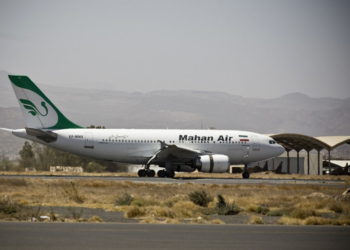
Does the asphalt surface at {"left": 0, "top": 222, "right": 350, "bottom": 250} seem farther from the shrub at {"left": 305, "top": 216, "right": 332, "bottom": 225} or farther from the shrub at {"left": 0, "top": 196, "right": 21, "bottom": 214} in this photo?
the shrub at {"left": 0, "top": 196, "right": 21, "bottom": 214}

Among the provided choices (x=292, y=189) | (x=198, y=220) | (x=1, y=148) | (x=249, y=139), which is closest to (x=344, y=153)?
(x=1, y=148)

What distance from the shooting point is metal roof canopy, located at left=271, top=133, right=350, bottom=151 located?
61.8 metres

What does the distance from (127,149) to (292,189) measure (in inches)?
548

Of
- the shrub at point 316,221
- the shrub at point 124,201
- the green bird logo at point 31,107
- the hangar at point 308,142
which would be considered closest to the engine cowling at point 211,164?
the green bird logo at point 31,107

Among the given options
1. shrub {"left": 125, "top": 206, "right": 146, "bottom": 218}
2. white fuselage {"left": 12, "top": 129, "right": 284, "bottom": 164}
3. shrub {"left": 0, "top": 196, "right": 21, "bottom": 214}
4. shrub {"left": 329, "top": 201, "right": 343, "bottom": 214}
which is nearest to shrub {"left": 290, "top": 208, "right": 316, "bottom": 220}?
shrub {"left": 329, "top": 201, "right": 343, "bottom": 214}

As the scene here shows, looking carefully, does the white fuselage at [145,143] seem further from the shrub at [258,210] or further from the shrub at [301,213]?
the shrub at [301,213]

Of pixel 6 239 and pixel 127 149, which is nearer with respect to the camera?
pixel 6 239

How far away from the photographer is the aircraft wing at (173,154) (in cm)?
4581

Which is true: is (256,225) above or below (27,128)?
below

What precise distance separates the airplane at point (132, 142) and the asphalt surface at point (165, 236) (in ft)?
90.3

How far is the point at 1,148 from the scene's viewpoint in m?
177

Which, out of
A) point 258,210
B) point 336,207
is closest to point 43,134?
point 258,210

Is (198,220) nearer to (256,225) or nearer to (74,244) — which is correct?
(256,225)

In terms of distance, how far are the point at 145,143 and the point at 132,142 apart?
2.99 ft
